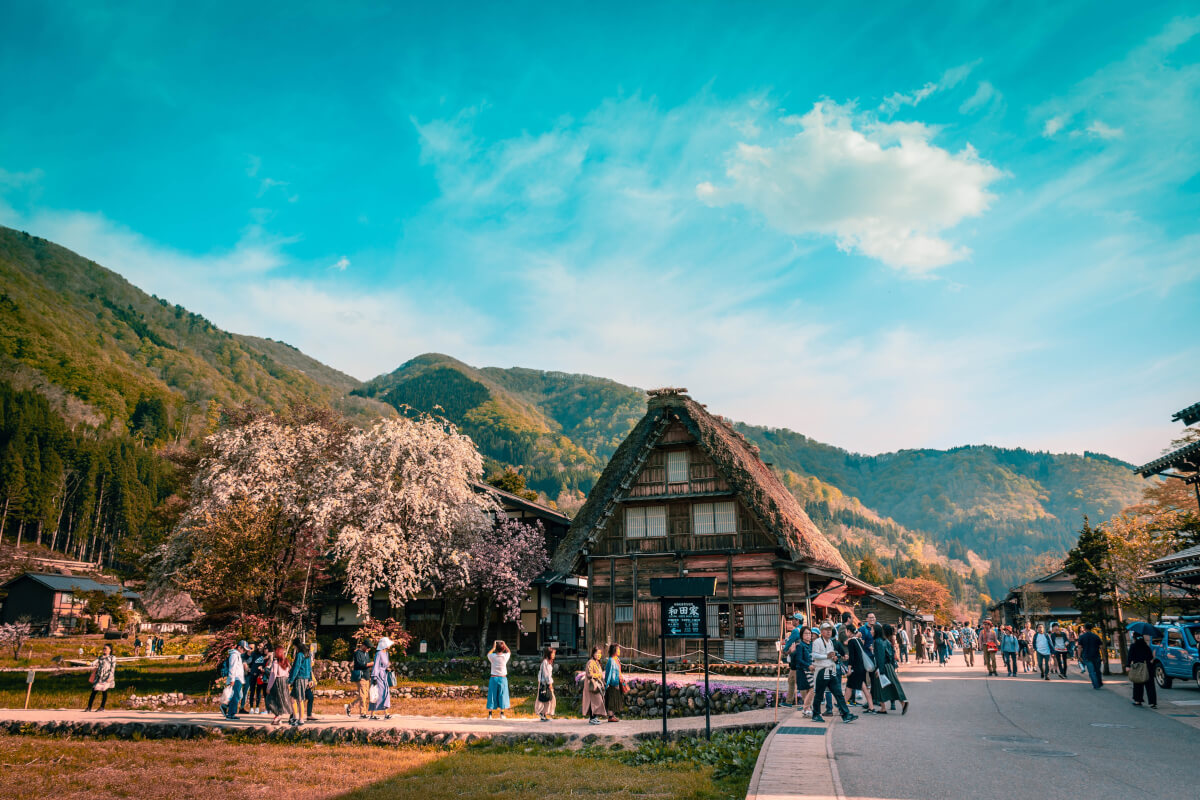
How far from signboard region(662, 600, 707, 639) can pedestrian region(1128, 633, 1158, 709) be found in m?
10.6

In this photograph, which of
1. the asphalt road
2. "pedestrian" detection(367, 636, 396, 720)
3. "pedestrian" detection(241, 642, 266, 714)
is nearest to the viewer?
the asphalt road

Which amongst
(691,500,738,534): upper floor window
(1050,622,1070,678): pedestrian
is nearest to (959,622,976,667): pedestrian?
(1050,622,1070,678): pedestrian

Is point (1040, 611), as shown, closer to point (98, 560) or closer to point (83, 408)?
point (98, 560)

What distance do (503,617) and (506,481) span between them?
12.3m

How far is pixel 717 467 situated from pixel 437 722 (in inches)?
597

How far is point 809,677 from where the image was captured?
16.8 meters

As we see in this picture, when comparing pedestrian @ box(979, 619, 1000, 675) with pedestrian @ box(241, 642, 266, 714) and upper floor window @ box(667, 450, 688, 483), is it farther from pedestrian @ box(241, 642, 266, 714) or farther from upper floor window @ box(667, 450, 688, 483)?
pedestrian @ box(241, 642, 266, 714)

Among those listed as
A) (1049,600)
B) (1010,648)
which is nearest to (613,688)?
(1010,648)

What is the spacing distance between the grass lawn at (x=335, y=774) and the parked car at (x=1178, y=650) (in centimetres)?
1682

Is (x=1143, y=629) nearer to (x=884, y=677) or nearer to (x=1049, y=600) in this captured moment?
(x=884, y=677)

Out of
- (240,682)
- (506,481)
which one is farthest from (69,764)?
(506,481)

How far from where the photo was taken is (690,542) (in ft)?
96.8

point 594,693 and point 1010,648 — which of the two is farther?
point 1010,648

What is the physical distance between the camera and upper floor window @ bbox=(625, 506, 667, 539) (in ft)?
99.5
